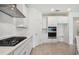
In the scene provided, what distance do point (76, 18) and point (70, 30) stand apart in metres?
0.90

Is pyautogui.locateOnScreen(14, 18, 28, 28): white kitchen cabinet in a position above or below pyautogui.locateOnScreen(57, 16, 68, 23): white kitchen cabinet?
below

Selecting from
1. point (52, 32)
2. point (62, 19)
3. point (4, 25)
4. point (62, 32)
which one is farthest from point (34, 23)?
point (4, 25)

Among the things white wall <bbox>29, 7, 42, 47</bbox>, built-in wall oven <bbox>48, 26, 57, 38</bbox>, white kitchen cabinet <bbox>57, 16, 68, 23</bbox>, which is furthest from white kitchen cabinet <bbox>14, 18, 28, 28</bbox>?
white kitchen cabinet <bbox>57, 16, 68, 23</bbox>

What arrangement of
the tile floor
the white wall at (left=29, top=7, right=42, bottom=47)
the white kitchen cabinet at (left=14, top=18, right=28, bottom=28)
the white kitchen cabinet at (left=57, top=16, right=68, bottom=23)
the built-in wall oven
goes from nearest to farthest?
1. the tile floor
2. the white kitchen cabinet at (left=14, top=18, right=28, bottom=28)
3. the white wall at (left=29, top=7, right=42, bottom=47)
4. the built-in wall oven
5. the white kitchen cabinet at (left=57, top=16, right=68, bottom=23)

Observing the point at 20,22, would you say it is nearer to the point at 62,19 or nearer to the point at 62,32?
the point at 62,19

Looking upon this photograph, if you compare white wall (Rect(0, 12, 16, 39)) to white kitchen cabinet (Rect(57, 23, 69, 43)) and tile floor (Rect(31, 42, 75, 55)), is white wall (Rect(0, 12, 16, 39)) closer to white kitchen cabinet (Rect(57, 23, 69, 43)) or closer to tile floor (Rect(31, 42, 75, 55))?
tile floor (Rect(31, 42, 75, 55))

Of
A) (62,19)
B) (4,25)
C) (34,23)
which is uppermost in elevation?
(62,19)

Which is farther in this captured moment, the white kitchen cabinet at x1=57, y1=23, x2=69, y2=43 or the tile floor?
the white kitchen cabinet at x1=57, y1=23, x2=69, y2=43

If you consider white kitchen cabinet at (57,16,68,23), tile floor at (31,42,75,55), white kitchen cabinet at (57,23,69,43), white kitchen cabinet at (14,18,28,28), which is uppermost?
white kitchen cabinet at (57,16,68,23)

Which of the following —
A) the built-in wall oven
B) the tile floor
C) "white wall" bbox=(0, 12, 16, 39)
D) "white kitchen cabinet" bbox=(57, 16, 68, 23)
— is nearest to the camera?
"white wall" bbox=(0, 12, 16, 39)
